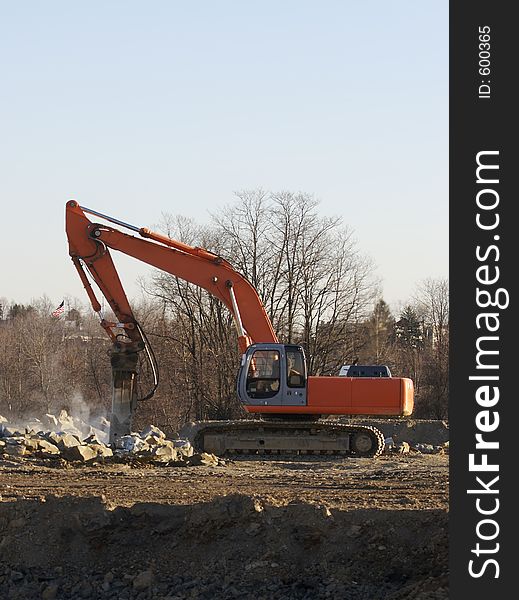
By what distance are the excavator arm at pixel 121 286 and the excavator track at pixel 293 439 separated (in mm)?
1716

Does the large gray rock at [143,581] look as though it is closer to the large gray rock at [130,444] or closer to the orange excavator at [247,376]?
the large gray rock at [130,444]

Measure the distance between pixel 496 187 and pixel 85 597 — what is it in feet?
20.4

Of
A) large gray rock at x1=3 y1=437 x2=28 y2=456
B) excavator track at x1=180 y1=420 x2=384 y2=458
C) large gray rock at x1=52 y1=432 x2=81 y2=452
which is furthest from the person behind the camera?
excavator track at x1=180 y1=420 x2=384 y2=458

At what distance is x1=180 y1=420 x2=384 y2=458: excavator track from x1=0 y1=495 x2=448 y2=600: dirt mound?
32.1 ft

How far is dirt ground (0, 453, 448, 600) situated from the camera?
1041 centimetres

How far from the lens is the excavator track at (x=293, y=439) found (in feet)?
71.7

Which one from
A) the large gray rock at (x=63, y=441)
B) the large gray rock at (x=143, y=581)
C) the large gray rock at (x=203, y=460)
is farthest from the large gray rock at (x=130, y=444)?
the large gray rock at (x=143, y=581)

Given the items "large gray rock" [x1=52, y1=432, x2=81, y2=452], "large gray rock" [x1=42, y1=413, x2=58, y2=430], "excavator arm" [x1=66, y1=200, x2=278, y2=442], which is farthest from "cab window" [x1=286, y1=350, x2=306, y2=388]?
"large gray rock" [x1=42, y1=413, x2=58, y2=430]

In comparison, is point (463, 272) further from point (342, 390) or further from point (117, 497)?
point (342, 390)

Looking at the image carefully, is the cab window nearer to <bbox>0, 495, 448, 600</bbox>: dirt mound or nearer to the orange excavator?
the orange excavator

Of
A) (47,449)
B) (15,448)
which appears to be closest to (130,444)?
(47,449)

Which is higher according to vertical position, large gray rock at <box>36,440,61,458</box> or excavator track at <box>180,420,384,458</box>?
excavator track at <box>180,420,384,458</box>

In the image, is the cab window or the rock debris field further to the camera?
the cab window

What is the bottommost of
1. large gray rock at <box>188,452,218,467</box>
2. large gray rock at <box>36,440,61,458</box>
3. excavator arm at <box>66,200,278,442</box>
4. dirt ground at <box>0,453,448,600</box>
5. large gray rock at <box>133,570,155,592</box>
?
large gray rock at <box>133,570,155,592</box>
